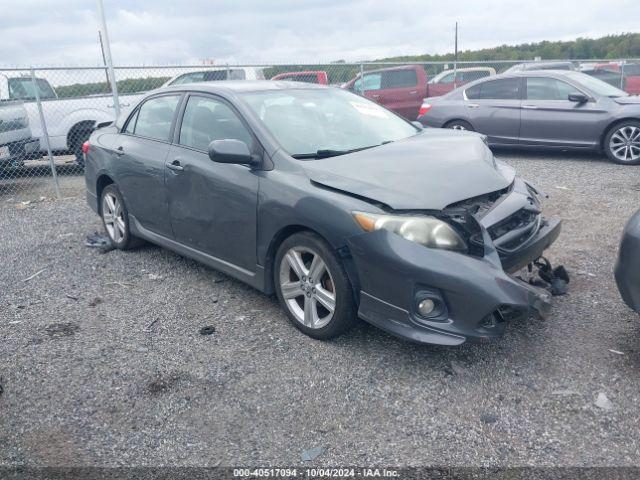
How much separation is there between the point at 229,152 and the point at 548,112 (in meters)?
7.18

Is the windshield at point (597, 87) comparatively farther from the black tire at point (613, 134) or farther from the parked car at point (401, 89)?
the parked car at point (401, 89)

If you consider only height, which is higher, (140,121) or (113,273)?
(140,121)

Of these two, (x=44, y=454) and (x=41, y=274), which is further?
(x=41, y=274)

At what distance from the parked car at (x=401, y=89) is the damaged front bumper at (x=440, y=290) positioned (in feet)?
36.7

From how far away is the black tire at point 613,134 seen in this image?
28.5 ft

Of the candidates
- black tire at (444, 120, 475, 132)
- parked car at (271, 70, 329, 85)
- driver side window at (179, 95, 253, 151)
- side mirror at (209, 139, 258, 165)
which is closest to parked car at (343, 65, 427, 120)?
parked car at (271, 70, 329, 85)

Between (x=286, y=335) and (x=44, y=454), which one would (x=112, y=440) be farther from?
(x=286, y=335)

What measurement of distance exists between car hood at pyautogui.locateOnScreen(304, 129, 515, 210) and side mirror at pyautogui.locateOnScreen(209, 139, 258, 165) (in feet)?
1.41

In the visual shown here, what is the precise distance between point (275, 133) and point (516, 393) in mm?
2330

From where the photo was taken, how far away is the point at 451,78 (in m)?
15.6

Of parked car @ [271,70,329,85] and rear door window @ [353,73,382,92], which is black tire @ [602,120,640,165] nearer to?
parked car @ [271,70,329,85]

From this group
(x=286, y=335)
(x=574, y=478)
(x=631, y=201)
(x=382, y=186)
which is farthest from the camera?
(x=631, y=201)

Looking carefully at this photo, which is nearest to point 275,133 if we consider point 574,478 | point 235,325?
point 235,325

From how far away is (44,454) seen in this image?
284 centimetres
